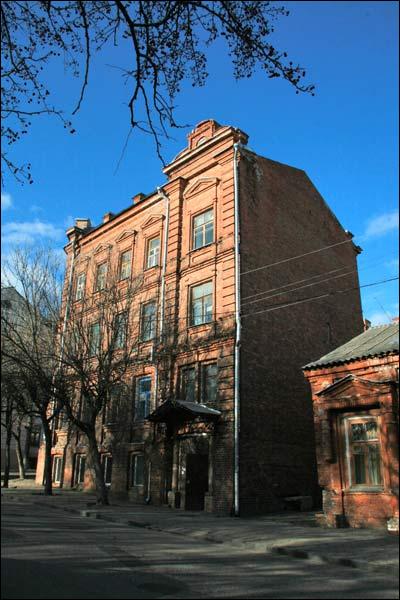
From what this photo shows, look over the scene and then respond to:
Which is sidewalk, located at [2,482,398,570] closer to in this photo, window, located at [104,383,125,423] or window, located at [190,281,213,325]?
window, located at [104,383,125,423]

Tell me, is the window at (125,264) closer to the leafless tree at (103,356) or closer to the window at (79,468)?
the leafless tree at (103,356)

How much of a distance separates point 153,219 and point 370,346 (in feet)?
46.2

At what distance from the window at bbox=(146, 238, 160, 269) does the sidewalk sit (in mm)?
11066

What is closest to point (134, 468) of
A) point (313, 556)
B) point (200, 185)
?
point (200, 185)

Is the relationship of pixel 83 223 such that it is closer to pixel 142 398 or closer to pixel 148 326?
pixel 148 326

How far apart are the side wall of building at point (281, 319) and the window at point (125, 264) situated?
26.2 ft

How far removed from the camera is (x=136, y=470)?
72.1 feet

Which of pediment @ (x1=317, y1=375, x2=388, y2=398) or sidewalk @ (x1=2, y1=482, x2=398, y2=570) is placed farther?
pediment @ (x1=317, y1=375, x2=388, y2=398)

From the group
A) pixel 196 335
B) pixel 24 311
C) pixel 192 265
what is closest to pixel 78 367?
pixel 24 311

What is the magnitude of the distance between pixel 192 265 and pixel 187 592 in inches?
656

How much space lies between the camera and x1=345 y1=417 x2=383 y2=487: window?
538 inches

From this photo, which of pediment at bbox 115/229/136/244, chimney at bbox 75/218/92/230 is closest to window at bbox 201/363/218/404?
pediment at bbox 115/229/136/244

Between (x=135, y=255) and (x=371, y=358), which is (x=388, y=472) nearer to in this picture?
(x=371, y=358)

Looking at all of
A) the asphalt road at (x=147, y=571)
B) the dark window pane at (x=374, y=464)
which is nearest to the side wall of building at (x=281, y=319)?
the dark window pane at (x=374, y=464)
